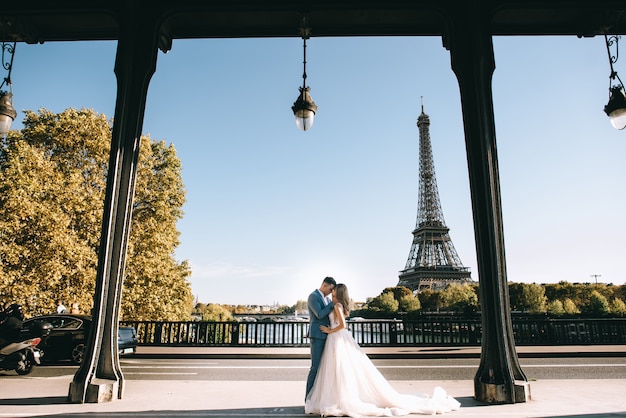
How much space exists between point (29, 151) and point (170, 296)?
9269 millimetres

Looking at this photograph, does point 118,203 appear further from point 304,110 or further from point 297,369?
point 297,369

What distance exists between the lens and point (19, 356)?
947 cm

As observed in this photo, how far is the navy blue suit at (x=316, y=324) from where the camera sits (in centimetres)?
569

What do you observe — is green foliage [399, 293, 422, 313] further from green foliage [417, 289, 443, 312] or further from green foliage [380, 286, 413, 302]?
green foliage [417, 289, 443, 312]

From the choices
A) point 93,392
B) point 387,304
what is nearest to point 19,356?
point 93,392

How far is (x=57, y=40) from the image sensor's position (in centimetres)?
802

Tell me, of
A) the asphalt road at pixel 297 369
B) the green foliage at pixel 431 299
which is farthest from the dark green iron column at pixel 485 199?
the green foliage at pixel 431 299

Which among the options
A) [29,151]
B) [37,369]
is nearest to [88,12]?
[37,369]

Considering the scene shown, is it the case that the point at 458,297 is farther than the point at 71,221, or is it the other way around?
the point at 458,297

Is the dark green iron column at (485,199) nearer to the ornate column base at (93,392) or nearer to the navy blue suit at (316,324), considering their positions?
the navy blue suit at (316,324)

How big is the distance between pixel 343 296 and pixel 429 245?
7960 centimetres

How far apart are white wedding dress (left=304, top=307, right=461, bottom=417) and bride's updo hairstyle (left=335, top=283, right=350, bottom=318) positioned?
9 cm

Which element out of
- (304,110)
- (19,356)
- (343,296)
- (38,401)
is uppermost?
(304,110)

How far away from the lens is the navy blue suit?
18.7ft
